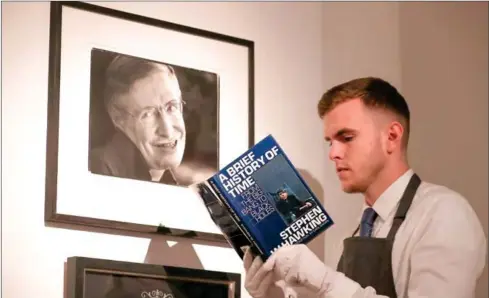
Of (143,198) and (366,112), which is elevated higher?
(366,112)

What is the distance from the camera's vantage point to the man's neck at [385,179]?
176 cm

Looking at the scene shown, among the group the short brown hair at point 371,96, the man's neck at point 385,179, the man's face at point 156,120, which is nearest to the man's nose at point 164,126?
the man's face at point 156,120

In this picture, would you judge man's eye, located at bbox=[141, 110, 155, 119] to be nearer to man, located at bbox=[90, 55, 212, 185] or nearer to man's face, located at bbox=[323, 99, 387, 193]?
man, located at bbox=[90, 55, 212, 185]

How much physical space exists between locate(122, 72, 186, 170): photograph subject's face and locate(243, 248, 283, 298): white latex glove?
29cm

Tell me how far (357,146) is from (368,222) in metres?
0.15

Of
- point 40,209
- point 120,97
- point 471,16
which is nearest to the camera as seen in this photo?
point 40,209

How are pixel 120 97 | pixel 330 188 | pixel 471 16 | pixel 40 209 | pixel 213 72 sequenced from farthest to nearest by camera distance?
pixel 471 16
pixel 330 188
pixel 213 72
pixel 120 97
pixel 40 209

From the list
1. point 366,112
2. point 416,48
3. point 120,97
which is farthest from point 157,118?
point 416,48

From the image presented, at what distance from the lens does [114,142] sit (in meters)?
1.80

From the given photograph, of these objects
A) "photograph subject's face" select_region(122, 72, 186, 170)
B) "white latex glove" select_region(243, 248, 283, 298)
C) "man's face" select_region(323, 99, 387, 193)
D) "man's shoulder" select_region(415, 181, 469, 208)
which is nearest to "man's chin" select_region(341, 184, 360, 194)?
"man's face" select_region(323, 99, 387, 193)

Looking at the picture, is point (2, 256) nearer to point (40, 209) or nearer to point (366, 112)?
point (40, 209)

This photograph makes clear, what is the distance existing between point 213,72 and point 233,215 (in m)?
0.44

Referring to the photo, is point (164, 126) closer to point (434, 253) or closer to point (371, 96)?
point (371, 96)

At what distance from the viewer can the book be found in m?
1.61
